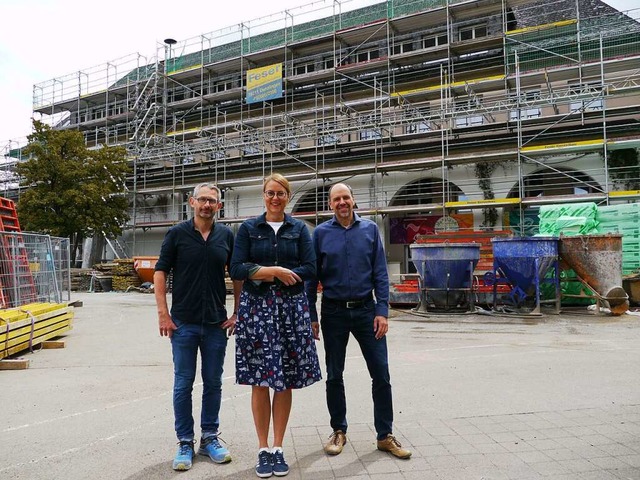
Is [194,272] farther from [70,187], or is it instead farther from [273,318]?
[70,187]

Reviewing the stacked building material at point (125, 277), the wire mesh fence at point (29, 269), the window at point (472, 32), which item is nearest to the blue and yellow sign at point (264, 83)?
the window at point (472, 32)

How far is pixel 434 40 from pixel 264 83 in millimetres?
9268

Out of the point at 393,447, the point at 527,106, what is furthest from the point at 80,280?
the point at 393,447

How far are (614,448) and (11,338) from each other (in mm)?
7297

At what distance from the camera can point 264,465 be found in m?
3.20

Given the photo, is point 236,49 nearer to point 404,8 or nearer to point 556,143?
point 404,8

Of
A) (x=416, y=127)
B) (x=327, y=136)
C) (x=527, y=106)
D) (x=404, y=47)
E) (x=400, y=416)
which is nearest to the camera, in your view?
(x=400, y=416)

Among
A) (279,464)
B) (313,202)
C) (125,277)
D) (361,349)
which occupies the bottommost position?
(279,464)

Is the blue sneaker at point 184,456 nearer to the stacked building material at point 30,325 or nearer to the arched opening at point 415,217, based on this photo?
the stacked building material at point 30,325

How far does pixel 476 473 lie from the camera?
3221mm

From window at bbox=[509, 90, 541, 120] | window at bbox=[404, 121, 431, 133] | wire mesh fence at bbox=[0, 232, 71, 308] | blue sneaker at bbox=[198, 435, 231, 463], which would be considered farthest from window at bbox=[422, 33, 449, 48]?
blue sneaker at bbox=[198, 435, 231, 463]

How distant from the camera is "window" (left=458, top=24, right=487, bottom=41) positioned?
24484 mm

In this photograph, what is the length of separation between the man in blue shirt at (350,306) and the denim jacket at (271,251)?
0.26m

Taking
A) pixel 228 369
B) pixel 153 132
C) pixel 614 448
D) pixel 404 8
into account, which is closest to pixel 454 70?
pixel 404 8
